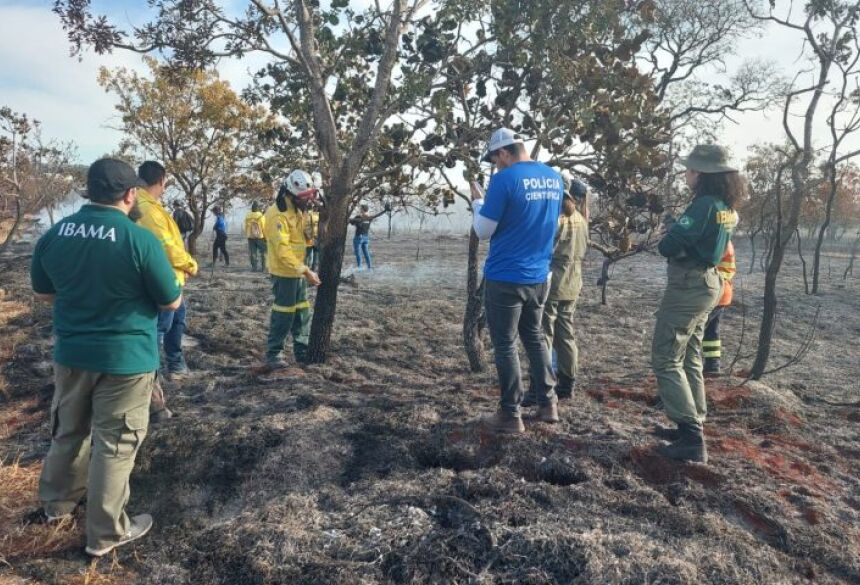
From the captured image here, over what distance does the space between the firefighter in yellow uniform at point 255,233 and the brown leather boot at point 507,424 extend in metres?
10.5

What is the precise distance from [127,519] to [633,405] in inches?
136

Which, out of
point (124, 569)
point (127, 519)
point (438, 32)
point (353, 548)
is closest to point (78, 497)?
point (127, 519)

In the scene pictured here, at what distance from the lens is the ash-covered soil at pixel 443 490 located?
2.29 metres

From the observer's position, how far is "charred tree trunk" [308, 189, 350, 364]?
5.29m

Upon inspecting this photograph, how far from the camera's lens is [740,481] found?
2.93m

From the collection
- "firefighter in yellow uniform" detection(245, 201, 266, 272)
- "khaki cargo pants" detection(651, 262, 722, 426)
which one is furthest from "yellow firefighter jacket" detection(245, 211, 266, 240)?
"khaki cargo pants" detection(651, 262, 722, 426)

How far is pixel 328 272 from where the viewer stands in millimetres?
5395

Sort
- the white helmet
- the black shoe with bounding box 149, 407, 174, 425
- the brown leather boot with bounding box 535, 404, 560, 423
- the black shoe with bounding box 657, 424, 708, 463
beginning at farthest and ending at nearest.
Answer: the white helmet < the black shoe with bounding box 149, 407, 174, 425 < the brown leather boot with bounding box 535, 404, 560, 423 < the black shoe with bounding box 657, 424, 708, 463

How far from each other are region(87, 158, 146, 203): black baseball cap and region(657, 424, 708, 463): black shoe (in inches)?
118

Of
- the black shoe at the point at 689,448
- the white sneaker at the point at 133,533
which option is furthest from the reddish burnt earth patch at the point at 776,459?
the white sneaker at the point at 133,533

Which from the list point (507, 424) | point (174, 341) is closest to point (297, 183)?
point (174, 341)

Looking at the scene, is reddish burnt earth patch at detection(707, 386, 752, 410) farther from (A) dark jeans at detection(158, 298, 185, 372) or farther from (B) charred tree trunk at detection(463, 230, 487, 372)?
(A) dark jeans at detection(158, 298, 185, 372)

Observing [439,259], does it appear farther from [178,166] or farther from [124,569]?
[124,569]

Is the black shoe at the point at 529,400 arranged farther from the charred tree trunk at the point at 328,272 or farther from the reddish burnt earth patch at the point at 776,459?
the charred tree trunk at the point at 328,272
